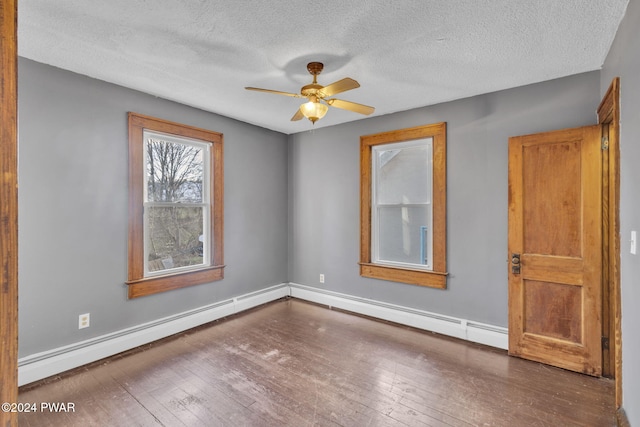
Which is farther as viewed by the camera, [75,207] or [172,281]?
[172,281]

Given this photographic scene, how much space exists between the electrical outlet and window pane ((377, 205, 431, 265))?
3170mm

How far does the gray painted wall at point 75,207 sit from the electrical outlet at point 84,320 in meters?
0.03

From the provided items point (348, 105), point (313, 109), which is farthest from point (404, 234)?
point (313, 109)

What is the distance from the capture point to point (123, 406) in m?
2.24

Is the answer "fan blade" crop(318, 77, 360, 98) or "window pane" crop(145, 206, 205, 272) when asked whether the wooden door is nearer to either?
"fan blade" crop(318, 77, 360, 98)

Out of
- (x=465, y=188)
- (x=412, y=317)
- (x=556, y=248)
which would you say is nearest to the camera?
(x=556, y=248)

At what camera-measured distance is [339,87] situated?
7.71 feet

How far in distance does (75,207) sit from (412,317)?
3.60 meters

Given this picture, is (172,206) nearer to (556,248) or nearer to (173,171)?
(173,171)

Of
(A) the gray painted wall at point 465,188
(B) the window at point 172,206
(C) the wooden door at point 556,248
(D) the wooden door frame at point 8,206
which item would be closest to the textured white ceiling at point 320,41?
(A) the gray painted wall at point 465,188

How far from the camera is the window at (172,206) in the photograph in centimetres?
320

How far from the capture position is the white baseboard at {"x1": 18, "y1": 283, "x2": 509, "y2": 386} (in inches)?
103

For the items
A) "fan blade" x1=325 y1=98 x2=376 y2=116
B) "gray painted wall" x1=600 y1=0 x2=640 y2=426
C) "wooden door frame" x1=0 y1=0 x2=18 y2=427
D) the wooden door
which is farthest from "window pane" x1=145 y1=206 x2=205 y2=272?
"gray painted wall" x1=600 y1=0 x2=640 y2=426

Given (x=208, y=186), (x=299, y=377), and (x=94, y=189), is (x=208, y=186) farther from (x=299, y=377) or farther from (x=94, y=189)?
(x=299, y=377)
